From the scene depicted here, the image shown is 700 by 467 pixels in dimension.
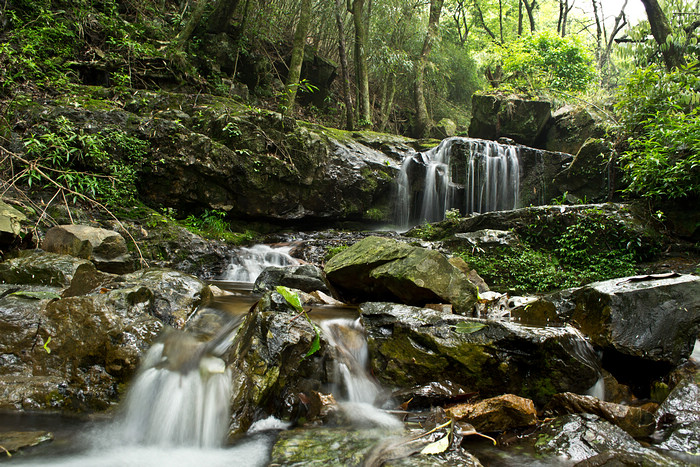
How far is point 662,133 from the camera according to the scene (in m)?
6.64

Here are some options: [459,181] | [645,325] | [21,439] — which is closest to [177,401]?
[21,439]

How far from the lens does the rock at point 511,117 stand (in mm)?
→ 13469

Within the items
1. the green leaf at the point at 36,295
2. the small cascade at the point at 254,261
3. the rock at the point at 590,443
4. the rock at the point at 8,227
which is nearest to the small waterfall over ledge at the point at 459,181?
the small cascade at the point at 254,261

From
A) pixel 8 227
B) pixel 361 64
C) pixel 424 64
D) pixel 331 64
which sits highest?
pixel 424 64

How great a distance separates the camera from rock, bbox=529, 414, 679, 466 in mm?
2252

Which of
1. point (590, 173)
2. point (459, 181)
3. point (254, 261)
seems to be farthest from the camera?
point (459, 181)

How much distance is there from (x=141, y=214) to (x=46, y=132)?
82.9 inches

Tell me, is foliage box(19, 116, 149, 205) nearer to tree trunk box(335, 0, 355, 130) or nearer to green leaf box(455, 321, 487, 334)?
green leaf box(455, 321, 487, 334)

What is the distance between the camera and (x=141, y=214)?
7141 millimetres

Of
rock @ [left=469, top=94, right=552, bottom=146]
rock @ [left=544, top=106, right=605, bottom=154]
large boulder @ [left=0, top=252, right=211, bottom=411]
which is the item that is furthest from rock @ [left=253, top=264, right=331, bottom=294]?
rock @ [left=469, top=94, right=552, bottom=146]

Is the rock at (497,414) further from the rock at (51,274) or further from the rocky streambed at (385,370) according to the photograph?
the rock at (51,274)

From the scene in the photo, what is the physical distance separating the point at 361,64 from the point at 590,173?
875 centimetres

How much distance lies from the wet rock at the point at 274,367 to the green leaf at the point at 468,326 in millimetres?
1271

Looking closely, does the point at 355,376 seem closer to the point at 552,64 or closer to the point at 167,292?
the point at 167,292
